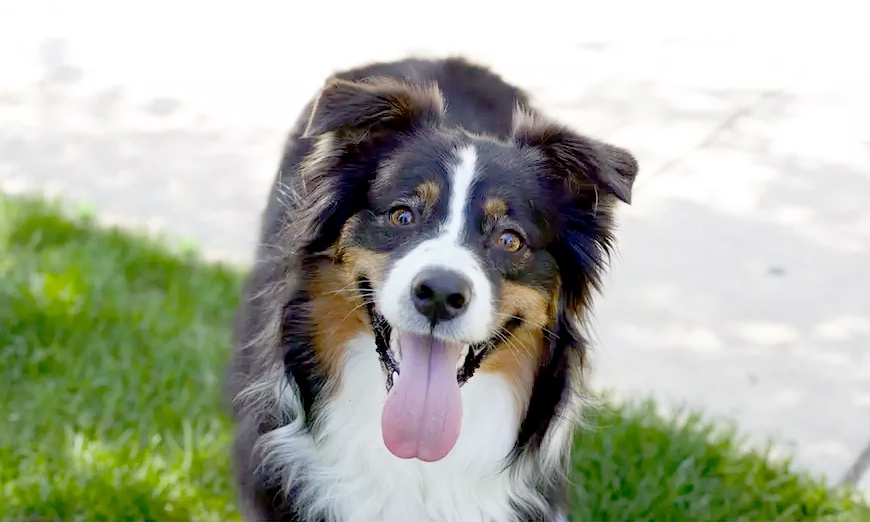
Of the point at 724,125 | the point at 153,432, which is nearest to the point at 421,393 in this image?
the point at 153,432

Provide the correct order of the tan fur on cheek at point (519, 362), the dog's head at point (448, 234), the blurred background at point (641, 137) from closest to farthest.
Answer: the dog's head at point (448, 234), the tan fur on cheek at point (519, 362), the blurred background at point (641, 137)

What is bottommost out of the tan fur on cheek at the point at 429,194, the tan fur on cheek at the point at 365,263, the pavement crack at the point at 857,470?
the pavement crack at the point at 857,470

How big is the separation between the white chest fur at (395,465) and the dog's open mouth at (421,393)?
0.52 ft

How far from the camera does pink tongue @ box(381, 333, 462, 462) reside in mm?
2701

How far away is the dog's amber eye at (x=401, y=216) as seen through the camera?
8.96 feet

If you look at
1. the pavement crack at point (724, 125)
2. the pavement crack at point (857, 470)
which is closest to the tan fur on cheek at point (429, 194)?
the pavement crack at point (857, 470)

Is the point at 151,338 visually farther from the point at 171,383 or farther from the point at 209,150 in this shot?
the point at 209,150

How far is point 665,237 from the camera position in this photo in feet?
17.0

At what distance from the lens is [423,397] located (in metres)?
2.70

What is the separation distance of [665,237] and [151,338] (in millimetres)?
2619

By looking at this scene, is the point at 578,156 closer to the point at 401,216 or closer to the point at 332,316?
the point at 401,216

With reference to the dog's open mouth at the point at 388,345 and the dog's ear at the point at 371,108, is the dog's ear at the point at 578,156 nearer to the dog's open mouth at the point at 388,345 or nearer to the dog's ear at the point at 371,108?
the dog's ear at the point at 371,108

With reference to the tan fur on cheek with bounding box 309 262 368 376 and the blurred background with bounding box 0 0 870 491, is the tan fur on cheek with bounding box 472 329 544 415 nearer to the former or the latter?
the tan fur on cheek with bounding box 309 262 368 376

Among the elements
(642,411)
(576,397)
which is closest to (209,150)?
(642,411)
